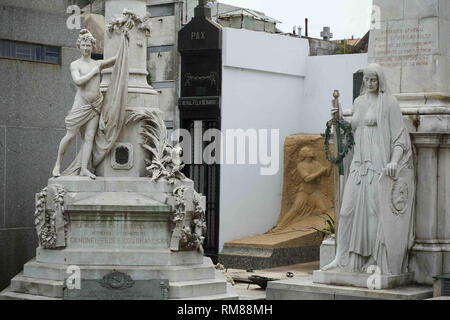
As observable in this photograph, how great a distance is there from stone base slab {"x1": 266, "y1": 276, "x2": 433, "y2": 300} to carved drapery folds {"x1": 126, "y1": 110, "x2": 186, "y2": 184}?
78.6 inches

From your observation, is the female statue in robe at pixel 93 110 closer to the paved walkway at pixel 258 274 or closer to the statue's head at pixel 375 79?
the paved walkway at pixel 258 274

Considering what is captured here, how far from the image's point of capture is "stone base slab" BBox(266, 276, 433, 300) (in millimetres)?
11648

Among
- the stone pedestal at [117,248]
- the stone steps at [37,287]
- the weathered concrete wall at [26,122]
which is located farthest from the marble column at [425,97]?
the weathered concrete wall at [26,122]

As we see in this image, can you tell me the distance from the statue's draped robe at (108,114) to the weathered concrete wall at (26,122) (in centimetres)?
169

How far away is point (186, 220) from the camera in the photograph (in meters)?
13.4

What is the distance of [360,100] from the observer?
12367 mm

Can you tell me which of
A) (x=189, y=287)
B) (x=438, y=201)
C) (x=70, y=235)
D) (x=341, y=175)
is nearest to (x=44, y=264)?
(x=70, y=235)

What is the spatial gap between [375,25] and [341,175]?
186 centimetres

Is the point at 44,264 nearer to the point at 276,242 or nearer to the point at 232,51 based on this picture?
the point at 276,242

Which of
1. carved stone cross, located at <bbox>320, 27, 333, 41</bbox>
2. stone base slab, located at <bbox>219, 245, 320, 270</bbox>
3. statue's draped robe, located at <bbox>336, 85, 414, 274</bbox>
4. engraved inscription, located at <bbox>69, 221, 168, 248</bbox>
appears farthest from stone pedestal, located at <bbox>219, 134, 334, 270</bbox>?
statue's draped robe, located at <bbox>336, 85, 414, 274</bbox>

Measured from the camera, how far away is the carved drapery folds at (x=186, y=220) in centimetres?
1319

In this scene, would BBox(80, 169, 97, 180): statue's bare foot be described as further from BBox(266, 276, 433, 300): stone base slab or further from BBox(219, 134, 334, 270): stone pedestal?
BBox(219, 134, 334, 270): stone pedestal

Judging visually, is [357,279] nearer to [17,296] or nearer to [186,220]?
[186,220]

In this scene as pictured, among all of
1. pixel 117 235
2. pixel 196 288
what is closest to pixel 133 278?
pixel 117 235
